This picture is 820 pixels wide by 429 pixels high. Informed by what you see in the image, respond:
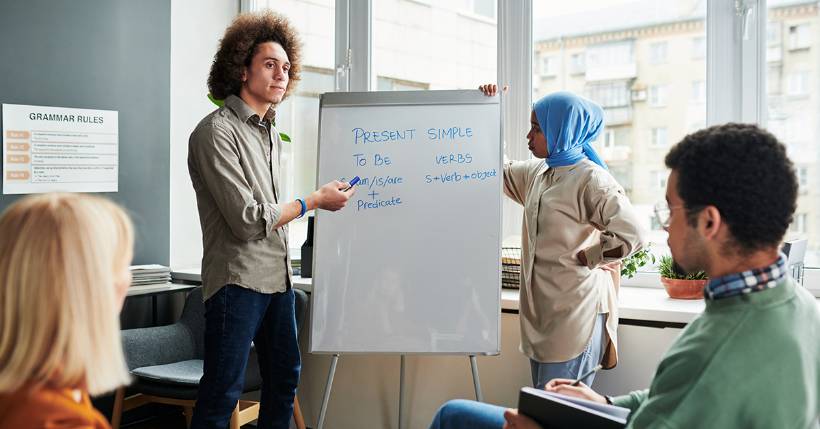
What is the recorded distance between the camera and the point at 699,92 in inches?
119

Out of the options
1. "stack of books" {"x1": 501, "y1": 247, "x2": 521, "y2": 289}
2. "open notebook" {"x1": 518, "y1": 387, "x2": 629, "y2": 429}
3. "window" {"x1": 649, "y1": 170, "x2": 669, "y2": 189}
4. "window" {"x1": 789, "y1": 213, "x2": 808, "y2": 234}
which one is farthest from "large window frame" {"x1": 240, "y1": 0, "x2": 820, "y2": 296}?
"open notebook" {"x1": 518, "y1": 387, "x2": 629, "y2": 429}

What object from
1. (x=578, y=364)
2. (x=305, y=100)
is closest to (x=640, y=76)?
(x=578, y=364)

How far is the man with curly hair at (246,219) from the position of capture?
7.35 feet

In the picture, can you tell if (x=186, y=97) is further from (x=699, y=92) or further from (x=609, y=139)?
(x=699, y=92)

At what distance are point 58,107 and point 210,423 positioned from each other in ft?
5.94

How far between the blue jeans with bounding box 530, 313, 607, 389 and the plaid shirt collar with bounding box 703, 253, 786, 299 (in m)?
1.06

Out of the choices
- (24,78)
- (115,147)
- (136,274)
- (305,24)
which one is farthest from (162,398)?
(305,24)

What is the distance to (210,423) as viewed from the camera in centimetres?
224

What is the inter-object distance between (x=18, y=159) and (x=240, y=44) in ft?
4.60

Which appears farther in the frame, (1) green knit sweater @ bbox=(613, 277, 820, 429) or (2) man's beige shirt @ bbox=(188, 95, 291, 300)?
(2) man's beige shirt @ bbox=(188, 95, 291, 300)

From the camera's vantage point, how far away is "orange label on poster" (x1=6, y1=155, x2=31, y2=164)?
3.19 meters

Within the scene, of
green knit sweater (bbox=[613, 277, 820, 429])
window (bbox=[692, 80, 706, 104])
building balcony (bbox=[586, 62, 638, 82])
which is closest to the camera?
green knit sweater (bbox=[613, 277, 820, 429])

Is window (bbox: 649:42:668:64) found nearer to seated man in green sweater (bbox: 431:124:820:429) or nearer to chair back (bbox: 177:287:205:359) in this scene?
seated man in green sweater (bbox: 431:124:820:429)

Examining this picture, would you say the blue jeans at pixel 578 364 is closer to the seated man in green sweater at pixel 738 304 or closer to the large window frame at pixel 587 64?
the large window frame at pixel 587 64
